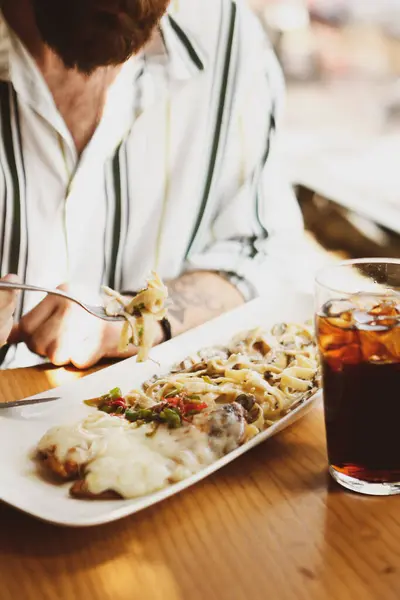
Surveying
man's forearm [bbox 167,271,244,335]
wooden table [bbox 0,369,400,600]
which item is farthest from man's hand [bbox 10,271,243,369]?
wooden table [bbox 0,369,400,600]

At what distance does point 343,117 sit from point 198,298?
177 cm

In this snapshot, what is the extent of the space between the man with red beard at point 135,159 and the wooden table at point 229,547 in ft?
2.02

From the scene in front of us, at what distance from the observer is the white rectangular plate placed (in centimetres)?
90

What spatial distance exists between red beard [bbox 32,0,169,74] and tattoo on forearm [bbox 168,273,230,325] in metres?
0.54

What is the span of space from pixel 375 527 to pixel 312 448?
21 cm

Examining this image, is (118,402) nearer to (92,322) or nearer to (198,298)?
(92,322)

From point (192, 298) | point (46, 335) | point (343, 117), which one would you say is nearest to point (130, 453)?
point (46, 335)

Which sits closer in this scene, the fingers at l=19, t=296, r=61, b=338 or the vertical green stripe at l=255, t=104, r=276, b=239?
the fingers at l=19, t=296, r=61, b=338

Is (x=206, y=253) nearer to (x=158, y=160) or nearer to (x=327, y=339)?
(x=158, y=160)

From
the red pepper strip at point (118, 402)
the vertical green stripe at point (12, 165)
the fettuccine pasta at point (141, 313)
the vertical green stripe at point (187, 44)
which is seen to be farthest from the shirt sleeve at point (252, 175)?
the red pepper strip at point (118, 402)

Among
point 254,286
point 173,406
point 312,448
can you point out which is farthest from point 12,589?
point 254,286

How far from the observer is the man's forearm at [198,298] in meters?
1.71

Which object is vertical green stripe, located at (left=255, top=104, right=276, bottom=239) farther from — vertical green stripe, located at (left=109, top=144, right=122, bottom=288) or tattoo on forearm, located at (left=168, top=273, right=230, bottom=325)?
vertical green stripe, located at (left=109, top=144, right=122, bottom=288)

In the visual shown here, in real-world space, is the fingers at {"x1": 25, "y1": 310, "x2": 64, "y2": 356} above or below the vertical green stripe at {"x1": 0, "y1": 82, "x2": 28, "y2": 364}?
below
